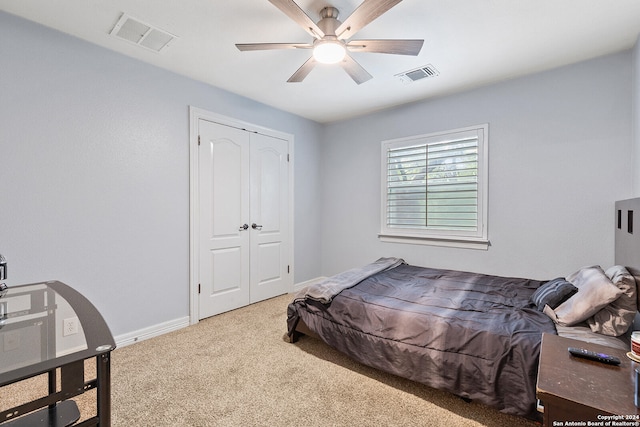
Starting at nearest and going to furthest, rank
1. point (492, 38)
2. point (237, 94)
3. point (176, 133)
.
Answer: point (492, 38), point (176, 133), point (237, 94)

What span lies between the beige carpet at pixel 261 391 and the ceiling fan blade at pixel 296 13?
234 cm

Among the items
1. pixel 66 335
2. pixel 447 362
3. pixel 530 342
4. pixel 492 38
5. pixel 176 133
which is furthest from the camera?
pixel 176 133

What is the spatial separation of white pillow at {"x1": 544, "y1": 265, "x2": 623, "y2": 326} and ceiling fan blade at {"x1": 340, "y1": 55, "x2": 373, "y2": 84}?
2.10 m

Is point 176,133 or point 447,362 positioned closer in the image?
point 447,362

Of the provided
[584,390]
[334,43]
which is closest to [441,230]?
[334,43]

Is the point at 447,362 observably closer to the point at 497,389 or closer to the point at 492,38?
the point at 497,389

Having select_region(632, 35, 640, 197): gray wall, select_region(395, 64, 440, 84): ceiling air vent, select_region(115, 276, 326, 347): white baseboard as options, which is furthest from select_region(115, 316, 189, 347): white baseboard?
select_region(632, 35, 640, 197): gray wall

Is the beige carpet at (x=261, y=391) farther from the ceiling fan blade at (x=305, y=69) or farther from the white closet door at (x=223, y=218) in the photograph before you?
the ceiling fan blade at (x=305, y=69)

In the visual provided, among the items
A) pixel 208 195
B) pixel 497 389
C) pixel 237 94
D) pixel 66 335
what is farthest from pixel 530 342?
pixel 237 94

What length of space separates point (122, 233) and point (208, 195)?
89 centimetres

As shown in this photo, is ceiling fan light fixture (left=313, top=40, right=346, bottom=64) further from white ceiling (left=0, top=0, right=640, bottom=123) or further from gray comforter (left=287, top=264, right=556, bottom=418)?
gray comforter (left=287, top=264, right=556, bottom=418)

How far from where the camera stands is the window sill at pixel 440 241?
318 centimetres

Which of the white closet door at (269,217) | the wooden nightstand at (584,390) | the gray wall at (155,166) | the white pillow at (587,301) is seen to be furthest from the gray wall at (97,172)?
the white pillow at (587,301)

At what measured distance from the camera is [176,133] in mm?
2889
